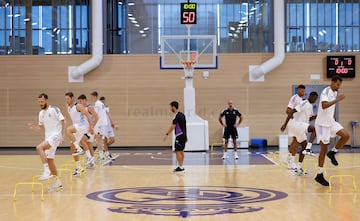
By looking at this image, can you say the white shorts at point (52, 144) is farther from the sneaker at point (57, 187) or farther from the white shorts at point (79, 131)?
the white shorts at point (79, 131)

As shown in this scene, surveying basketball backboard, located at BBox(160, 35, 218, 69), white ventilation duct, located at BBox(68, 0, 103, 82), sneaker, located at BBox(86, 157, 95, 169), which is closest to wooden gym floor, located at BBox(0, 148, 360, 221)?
sneaker, located at BBox(86, 157, 95, 169)

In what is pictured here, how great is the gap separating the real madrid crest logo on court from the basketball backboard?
11.7m

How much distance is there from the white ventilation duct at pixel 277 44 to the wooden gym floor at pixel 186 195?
31.0 ft

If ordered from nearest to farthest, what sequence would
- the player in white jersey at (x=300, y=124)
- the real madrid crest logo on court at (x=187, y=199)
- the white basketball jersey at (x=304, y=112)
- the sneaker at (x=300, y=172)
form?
the real madrid crest logo on court at (x=187, y=199) < the sneaker at (x=300, y=172) < the player in white jersey at (x=300, y=124) < the white basketball jersey at (x=304, y=112)

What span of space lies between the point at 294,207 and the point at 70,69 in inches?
733

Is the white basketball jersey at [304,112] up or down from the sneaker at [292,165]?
up

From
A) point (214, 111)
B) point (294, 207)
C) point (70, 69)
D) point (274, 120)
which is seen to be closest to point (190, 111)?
point (214, 111)

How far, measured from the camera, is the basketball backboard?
22.7m

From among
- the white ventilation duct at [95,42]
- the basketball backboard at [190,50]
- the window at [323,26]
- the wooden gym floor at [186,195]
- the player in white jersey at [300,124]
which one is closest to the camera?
the wooden gym floor at [186,195]

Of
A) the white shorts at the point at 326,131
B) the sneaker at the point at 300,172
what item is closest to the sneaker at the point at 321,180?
the white shorts at the point at 326,131

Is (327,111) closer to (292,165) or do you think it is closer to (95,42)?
(292,165)

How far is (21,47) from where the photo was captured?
87.5ft

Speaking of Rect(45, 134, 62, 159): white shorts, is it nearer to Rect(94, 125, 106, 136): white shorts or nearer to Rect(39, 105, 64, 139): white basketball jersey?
Rect(39, 105, 64, 139): white basketball jersey

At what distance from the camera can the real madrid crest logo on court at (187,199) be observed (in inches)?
342
